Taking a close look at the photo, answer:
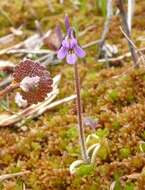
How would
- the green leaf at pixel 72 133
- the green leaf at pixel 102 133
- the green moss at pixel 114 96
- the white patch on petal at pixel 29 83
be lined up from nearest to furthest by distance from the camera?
the white patch on petal at pixel 29 83 < the green leaf at pixel 102 133 < the green leaf at pixel 72 133 < the green moss at pixel 114 96

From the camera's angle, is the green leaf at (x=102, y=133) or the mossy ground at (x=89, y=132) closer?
the mossy ground at (x=89, y=132)

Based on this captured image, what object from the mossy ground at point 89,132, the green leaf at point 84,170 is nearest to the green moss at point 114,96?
the mossy ground at point 89,132

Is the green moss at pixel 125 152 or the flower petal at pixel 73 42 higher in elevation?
the flower petal at pixel 73 42

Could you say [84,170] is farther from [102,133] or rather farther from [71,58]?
[71,58]

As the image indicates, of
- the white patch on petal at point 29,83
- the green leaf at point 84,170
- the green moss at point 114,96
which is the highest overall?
the white patch on petal at point 29,83

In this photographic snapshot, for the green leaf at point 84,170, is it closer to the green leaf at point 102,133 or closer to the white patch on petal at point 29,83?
the green leaf at point 102,133

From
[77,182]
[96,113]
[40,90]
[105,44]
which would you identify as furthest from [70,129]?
[105,44]

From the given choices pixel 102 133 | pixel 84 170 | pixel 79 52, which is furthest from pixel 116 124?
pixel 79 52
